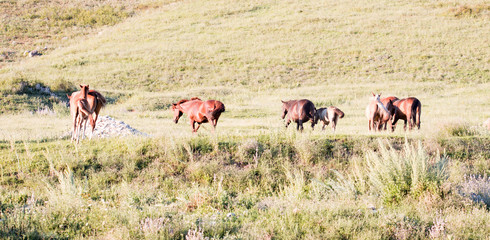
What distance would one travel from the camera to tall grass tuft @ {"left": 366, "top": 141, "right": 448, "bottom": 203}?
333 inches

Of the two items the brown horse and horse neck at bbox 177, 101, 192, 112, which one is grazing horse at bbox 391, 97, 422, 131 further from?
horse neck at bbox 177, 101, 192, 112

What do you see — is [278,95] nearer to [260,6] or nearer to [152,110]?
[152,110]

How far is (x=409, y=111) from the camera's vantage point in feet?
52.3

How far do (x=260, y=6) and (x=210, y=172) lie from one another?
5738cm

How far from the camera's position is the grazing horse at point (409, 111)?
15906 mm

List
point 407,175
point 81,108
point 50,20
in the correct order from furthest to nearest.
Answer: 1. point 50,20
2. point 81,108
3. point 407,175

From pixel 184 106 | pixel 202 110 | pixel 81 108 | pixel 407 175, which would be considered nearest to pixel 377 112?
pixel 202 110

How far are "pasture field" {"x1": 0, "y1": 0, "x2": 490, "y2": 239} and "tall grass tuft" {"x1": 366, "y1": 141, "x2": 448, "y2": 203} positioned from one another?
0.13 feet

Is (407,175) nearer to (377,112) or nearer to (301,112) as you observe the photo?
(301,112)

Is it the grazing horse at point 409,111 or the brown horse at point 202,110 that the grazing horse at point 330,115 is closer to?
the grazing horse at point 409,111

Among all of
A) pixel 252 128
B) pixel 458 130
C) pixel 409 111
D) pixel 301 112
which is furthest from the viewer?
pixel 252 128

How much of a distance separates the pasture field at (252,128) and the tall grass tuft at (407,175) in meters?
0.04

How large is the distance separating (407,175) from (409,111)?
774 centimetres

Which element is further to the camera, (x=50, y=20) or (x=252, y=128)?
(x=50, y=20)
